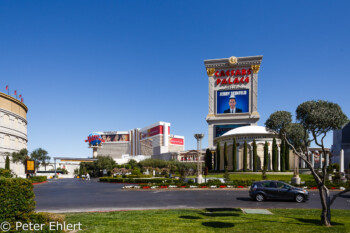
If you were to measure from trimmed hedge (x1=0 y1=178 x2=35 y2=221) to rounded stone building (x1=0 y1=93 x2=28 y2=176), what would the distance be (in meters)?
65.5

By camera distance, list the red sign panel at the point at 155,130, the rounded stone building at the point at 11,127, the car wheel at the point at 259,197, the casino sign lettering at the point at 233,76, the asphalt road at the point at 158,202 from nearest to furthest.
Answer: the asphalt road at the point at 158,202 < the car wheel at the point at 259,197 < the rounded stone building at the point at 11,127 < the casino sign lettering at the point at 233,76 < the red sign panel at the point at 155,130

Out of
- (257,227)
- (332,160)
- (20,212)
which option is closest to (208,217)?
(257,227)

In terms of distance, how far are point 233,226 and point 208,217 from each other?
217 cm

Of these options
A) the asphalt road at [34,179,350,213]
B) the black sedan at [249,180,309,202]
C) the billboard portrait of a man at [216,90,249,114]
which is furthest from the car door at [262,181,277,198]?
the billboard portrait of a man at [216,90,249,114]

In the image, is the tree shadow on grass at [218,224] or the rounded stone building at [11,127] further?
the rounded stone building at [11,127]

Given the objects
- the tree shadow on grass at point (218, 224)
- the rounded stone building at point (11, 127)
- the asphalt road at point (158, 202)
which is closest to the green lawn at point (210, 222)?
the tree shadow on grass at point (218, 224)

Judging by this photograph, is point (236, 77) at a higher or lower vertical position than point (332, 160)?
higher

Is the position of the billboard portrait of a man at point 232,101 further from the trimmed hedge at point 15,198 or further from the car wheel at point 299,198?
the trimmed hedge at point 15,198

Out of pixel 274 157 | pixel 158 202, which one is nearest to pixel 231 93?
pixel 274 157

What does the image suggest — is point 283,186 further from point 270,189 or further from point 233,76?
point 233,76

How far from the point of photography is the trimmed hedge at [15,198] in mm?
8734

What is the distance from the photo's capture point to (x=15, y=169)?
71.2 m

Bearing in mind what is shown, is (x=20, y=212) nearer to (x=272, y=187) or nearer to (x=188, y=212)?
(x=188, y=212)

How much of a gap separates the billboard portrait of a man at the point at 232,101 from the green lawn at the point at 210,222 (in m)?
101
